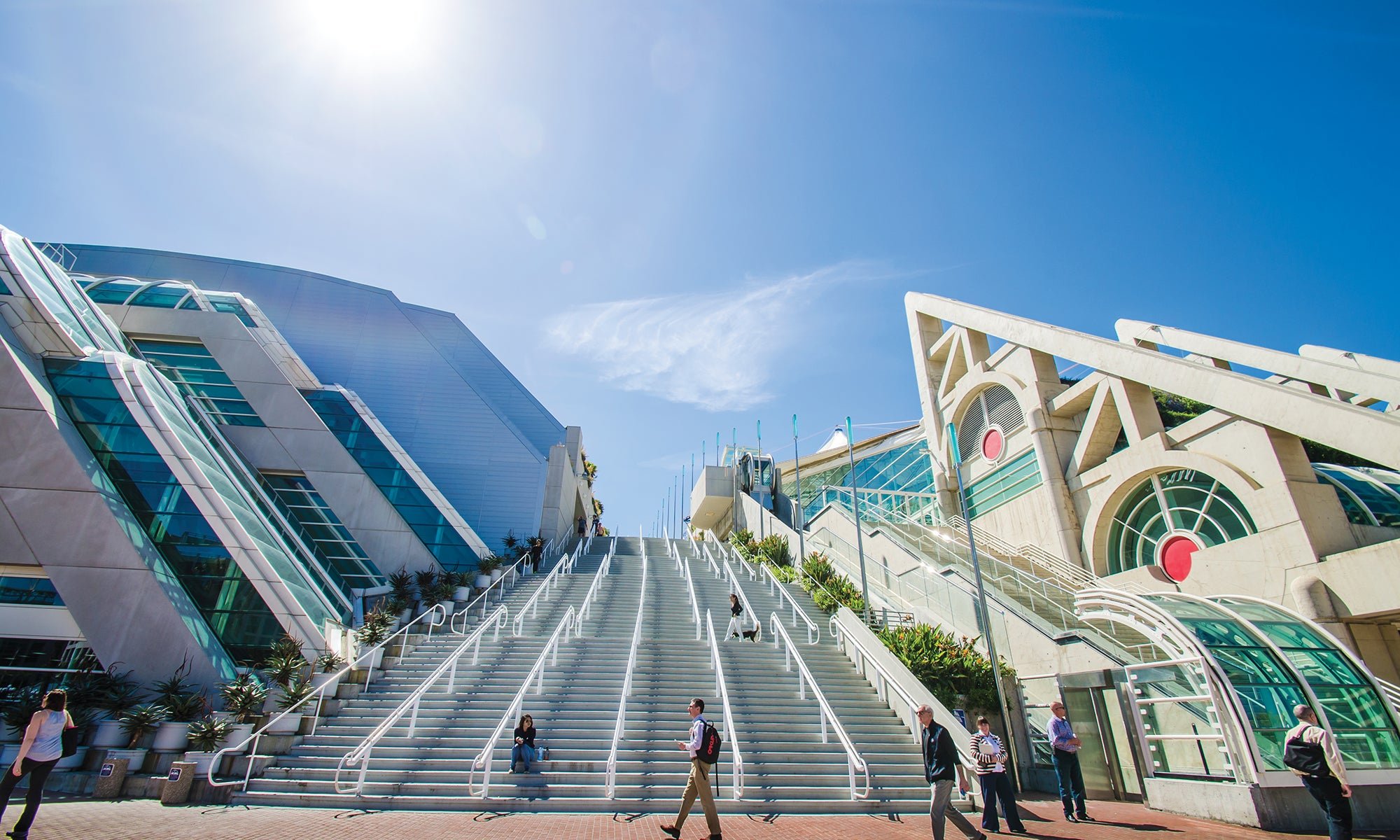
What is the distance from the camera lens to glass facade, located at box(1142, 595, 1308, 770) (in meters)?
7.20

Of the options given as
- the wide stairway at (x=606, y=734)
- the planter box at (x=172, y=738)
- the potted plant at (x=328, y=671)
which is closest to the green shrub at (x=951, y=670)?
the wide stairway at (x=606, y=734)

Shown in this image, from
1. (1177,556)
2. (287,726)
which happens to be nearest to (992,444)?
(1177,556)

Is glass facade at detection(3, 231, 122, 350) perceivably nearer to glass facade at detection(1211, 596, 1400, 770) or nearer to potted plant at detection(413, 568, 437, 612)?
potted plant at detection(413, 568, 437, 612)

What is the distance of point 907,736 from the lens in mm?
9258

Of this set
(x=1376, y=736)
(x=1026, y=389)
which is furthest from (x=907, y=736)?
(x=1026, y=389)

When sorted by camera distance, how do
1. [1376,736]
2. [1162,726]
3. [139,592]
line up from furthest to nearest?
[139,592]
[1162,726]
[1376,736]

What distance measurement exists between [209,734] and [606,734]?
5.20m

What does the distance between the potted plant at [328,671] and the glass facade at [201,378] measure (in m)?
11.9

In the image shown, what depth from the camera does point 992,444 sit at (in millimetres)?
23891

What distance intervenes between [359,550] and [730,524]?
66.0ft

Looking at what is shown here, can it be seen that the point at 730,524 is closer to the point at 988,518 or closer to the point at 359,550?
the point at 988,518

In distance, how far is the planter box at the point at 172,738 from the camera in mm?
8328

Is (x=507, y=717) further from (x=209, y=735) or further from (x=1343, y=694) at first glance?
(x=1343, y=694)

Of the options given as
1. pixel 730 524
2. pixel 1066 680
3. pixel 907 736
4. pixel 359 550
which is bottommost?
pixel 907 736
